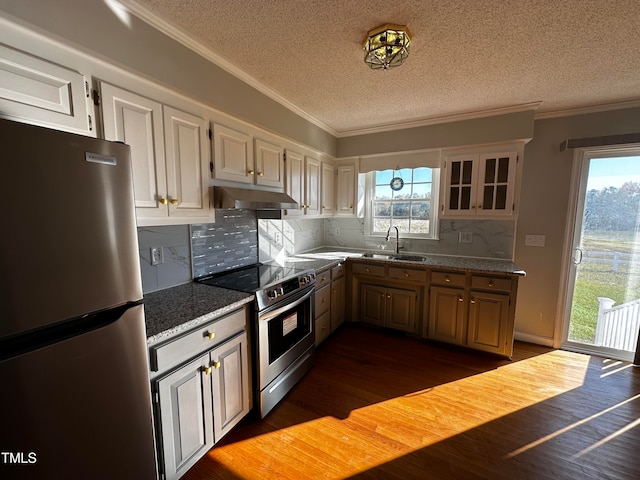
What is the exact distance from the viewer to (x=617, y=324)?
2.69m

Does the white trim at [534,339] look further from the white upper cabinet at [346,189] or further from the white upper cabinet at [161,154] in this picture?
the white upper cabinet at [161,154]

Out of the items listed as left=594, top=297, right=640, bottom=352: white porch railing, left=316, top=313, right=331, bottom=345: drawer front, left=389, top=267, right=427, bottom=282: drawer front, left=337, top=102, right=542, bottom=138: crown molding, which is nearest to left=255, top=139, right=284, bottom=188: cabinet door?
left=337, top=102, right=542, bottom=138: crown molding

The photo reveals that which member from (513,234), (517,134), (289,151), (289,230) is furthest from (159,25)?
(513,234)

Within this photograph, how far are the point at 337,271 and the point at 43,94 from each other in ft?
8.43

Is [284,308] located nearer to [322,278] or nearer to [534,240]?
[322,278]

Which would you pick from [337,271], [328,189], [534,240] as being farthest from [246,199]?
[534,240]

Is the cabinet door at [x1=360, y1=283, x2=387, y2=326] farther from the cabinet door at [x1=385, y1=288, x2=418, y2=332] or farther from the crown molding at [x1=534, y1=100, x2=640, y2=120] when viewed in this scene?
the crown molding at [x1=534, y1=100, x2=640, y2=120]

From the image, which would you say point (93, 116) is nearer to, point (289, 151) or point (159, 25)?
point (159, 25)

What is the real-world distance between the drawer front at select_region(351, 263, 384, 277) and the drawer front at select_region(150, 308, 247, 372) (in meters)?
1.75

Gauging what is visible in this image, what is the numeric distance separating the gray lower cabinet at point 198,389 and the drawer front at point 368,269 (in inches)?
69.0

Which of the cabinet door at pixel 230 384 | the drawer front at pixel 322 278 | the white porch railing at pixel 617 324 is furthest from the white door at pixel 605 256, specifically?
the cabinet door at pixel 230 384

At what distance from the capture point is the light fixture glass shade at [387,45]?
58.5 inches

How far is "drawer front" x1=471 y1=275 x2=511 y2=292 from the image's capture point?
8.17 feet

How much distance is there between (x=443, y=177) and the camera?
304cm
